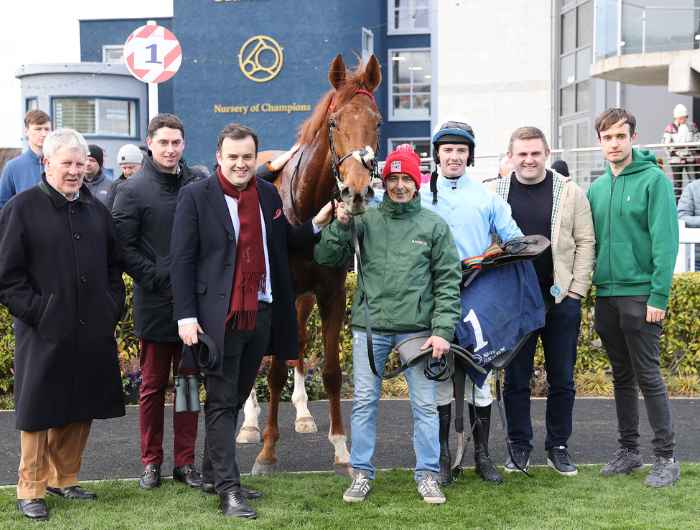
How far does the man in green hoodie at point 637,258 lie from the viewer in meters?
A: 5.23

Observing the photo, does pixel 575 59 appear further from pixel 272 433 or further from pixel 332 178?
pixel 272 433

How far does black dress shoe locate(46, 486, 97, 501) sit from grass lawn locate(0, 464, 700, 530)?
72 millimetres

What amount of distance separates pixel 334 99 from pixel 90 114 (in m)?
27.1

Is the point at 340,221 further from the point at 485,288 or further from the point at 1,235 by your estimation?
the point at 1,235

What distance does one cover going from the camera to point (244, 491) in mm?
5121

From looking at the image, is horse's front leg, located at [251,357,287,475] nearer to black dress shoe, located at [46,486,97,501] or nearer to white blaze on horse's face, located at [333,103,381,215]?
black dress shoe, located at [46,486,97,501]

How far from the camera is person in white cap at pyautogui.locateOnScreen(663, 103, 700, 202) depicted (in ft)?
41.8

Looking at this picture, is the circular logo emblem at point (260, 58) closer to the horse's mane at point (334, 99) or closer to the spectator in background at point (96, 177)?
the spectator in background at point (96, 177)

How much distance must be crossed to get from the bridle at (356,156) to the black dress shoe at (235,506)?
1.63 m

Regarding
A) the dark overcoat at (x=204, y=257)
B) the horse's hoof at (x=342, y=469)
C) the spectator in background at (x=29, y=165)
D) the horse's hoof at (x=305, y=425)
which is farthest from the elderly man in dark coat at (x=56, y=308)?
the spectator in background at (x=29, y=165)

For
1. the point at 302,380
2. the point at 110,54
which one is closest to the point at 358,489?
the point at 302,380

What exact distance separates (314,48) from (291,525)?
25.1 metres

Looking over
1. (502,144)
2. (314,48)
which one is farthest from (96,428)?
(314,48)

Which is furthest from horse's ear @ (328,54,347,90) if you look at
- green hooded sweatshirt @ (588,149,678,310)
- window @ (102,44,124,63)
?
window @ (102,44,124,63)
